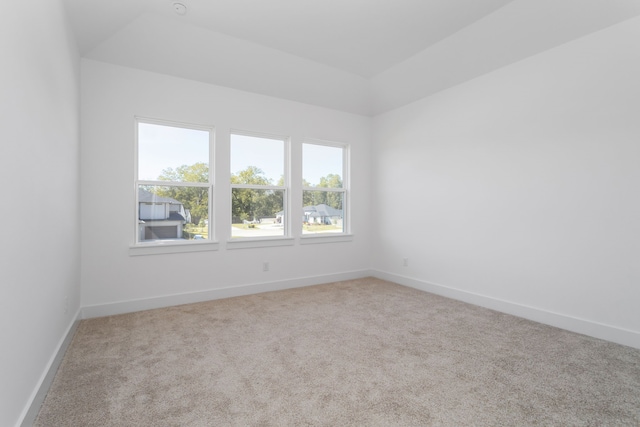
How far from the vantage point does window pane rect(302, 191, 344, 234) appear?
488cm

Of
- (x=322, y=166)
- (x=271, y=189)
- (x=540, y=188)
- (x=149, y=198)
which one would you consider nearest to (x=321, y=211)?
(x=322, y=166)

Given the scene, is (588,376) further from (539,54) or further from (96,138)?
(96,138)

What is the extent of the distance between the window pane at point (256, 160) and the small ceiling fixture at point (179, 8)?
58.6 inches

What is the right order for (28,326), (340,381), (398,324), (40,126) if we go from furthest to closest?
(398,324)
(340,381)
(40,126)
(28,326)

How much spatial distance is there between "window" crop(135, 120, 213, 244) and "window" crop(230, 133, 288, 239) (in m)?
0.37

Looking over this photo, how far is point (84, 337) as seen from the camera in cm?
278

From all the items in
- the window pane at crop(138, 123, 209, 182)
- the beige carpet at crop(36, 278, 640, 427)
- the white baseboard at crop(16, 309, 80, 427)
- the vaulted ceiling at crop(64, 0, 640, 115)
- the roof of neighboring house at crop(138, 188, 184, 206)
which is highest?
the vaulted ceiling at crop(64, 0, 640, 115)

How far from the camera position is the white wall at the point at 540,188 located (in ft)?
8.87

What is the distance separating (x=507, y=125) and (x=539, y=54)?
72 centimetres

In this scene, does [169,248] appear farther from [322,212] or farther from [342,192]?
[342,192]

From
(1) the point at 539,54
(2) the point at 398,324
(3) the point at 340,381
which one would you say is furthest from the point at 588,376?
(1) the point at 539,54

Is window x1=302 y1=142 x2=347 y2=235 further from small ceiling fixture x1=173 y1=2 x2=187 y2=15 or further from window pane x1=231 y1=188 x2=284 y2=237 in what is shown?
small ceiling fixture x1=173 y1=2 x2=187 y2=15

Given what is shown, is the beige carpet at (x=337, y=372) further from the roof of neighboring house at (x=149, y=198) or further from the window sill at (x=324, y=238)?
the window sill at (x=324, y=238)

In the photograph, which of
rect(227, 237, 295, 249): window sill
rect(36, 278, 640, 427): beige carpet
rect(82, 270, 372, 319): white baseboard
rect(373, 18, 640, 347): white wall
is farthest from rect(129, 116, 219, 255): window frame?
rect(373, 18, 640, 347): white wall
